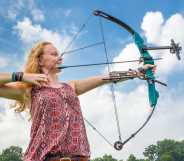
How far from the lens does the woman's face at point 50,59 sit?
3.63 meters

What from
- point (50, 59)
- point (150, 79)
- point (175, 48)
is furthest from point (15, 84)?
point (175, 48)

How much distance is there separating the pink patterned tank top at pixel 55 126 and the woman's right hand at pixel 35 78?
146 millimetres

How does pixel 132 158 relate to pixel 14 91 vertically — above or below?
above

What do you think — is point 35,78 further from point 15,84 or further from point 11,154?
point 11,154

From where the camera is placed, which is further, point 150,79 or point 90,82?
point 150,79

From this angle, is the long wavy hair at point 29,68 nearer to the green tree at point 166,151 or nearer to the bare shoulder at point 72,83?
the bare shoulder at point 72,83

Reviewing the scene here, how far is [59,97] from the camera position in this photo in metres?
3.44

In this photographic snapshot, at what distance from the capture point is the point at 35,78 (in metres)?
3.31

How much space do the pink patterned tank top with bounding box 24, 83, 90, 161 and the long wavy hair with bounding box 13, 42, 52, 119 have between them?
60 millimetres

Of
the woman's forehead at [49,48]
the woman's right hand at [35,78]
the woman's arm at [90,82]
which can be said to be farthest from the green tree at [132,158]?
the woman's right hand at [35,78]

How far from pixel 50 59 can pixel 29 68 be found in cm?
17

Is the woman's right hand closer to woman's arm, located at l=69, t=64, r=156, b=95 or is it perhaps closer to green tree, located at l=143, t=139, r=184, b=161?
woman's arm, located at l=69, t=64, r=156, b=95

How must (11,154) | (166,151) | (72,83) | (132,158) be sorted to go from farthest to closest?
(166,151) → (132,158) → (11,154) → (72,83)

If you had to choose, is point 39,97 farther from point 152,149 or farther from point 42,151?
point 152,149
